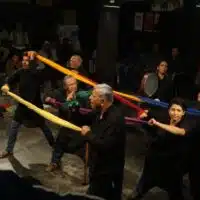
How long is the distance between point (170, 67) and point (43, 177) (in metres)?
5.32

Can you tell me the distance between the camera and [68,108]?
6.43m

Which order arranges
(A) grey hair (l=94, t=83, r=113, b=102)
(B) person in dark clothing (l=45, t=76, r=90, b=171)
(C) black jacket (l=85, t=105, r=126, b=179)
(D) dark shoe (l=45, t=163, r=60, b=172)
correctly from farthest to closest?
(D) dark shoe (l=45, t=163, r=60, b=172) < (B) person in dark clothing (l=45, t=76, r=90, b=171) < (A) grey hair (l=94, t=83, r=113, b=102) < (C) black jacket (l=85, t=105, r=126, b=179)

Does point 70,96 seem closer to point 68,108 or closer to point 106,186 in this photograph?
point 68,108

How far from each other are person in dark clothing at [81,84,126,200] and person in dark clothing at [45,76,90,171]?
1.34 metres

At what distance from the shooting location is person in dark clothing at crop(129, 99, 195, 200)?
5141 millimetres

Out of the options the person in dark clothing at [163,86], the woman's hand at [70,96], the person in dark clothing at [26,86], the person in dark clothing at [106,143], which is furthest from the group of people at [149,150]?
the person in dark clothing at [163,86]

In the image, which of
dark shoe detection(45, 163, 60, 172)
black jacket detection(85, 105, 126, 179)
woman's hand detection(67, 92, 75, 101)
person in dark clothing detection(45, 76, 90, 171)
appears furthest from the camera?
dark shoe detection(45, 163, 60, 172)

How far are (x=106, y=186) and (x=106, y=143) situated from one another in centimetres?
60

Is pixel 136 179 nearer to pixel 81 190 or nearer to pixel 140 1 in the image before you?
pixel 81 190

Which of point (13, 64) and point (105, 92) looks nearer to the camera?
point (105, 92)

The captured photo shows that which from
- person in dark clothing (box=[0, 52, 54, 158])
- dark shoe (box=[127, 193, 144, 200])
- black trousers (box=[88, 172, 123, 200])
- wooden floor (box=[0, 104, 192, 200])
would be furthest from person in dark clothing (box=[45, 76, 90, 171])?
black trousers (box=[88, 172, 123, 200])

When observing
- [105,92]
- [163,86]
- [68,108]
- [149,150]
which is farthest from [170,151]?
[163,86]

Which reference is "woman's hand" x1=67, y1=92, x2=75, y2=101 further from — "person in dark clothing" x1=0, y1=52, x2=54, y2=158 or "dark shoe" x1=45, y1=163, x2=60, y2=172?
"dark shoe" x1=45, y1=163, x2=60, y2=172

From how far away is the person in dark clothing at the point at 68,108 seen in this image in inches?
253
